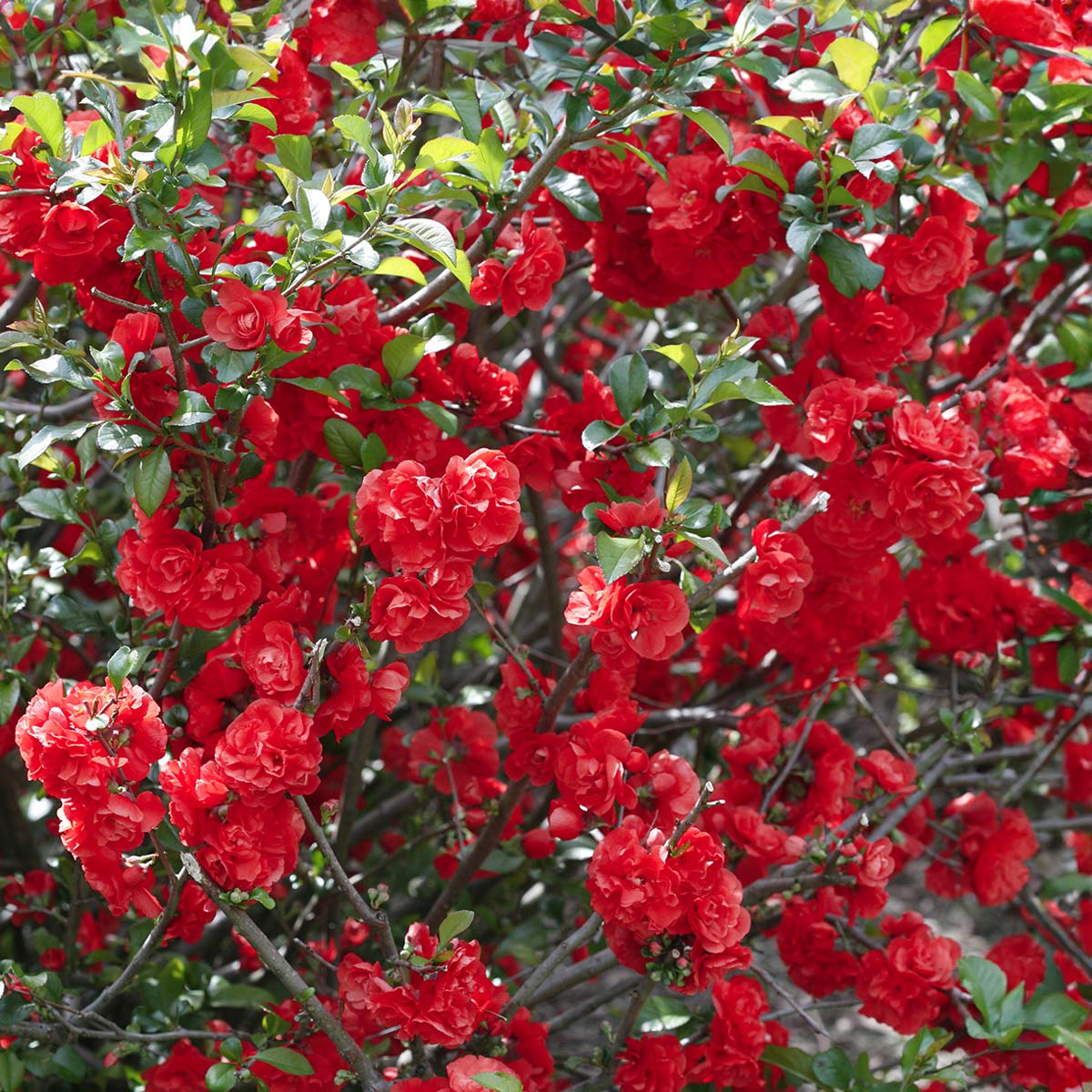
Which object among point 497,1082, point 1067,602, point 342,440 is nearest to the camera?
point 497,1082

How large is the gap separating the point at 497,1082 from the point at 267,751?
1.21 ft

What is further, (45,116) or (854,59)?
(854,59)

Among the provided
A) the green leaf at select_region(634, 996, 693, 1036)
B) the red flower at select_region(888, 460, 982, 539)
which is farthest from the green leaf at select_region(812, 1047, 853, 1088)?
the red flower at select_region(888, 460, 982, 539)

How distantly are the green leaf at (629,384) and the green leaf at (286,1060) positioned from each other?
30.9 inches

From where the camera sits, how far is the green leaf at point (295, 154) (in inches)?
49.8

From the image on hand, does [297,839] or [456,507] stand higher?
[456,507]

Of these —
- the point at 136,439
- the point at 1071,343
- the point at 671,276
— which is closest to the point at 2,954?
the point at 136,439

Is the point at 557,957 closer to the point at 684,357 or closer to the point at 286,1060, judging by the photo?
the point at 286,1060

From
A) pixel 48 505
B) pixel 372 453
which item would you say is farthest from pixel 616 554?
pixel 48 505

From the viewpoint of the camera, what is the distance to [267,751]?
3.58 feet

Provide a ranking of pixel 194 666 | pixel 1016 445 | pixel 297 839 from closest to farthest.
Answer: pixel 297 839 → pixel 194 666 → pixel 1016 445

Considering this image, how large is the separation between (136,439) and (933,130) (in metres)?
1.68

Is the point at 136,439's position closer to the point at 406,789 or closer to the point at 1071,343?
the point at 406,789

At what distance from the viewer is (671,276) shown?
1.49 meters
